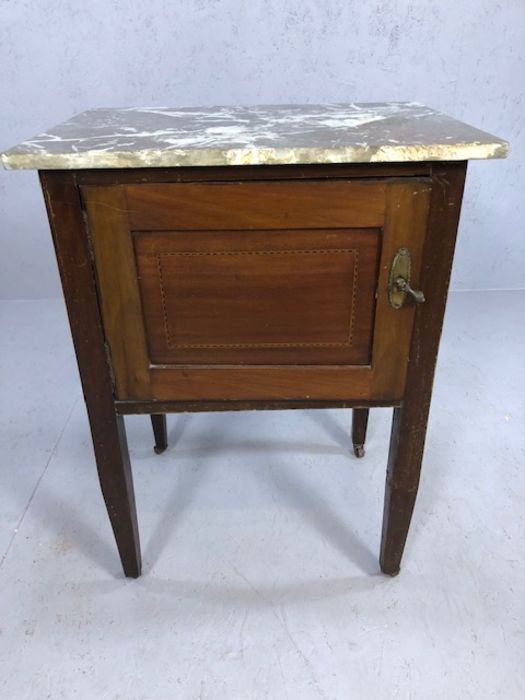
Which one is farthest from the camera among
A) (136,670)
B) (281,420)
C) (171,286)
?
(281,420)

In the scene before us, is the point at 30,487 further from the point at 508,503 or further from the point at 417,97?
the point at 417,97

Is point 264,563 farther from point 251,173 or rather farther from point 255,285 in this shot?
point 251,173

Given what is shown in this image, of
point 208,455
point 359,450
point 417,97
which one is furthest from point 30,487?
point 417,97

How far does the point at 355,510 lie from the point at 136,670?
1.83ft

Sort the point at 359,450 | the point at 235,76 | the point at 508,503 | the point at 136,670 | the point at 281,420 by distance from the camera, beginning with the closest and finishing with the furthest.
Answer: the point at 136,670, the point at 508,503, the point at 359,450, the point at 281,420, the point at 235,76

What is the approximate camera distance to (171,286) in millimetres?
835

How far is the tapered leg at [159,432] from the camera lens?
4.74 feet

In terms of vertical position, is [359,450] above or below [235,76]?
below

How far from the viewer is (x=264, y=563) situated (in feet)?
3.88

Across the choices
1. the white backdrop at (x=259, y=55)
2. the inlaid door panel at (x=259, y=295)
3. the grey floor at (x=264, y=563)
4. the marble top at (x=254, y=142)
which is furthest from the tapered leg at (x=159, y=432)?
the white backdrop at (x=259, y=55)

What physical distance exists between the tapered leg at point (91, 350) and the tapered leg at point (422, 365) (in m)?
0.46

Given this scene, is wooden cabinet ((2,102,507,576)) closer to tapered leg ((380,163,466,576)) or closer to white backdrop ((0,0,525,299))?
tapered leg ((380,163,466,576))

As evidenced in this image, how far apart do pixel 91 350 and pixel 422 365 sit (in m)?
0.50

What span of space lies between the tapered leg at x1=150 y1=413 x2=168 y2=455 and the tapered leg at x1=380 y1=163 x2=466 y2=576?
0.61 metres
